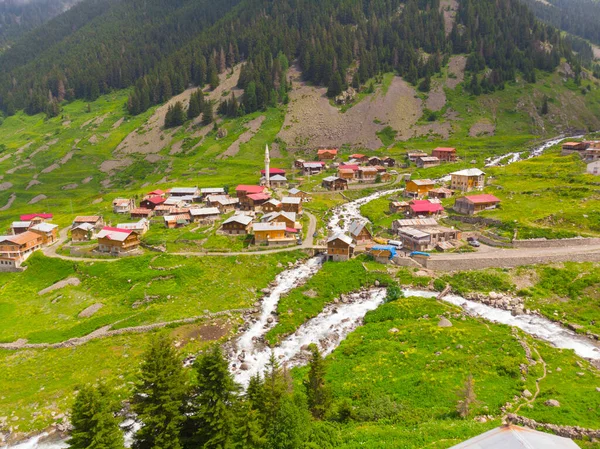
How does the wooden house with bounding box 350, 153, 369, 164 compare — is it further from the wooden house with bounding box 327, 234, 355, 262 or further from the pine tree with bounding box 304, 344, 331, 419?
the pine tree with bounding box 304, 344, 331, 419

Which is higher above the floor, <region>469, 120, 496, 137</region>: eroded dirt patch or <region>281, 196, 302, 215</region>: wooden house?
<region>281, 196, 302, 215</region>: wooden house

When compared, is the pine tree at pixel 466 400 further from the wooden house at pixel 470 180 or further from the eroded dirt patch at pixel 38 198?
the eroded dirt patch at pixel 38 198

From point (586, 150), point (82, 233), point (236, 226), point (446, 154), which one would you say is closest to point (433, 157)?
point (446, 154)

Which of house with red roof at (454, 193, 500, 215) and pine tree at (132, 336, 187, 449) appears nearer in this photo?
pine tree at (132, 336, 187, 449)

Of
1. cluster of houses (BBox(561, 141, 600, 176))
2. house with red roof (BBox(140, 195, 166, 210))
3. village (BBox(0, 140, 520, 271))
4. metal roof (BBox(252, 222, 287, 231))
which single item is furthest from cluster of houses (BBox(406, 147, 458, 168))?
house with red roof (BBox(140, 195, 166, 210))

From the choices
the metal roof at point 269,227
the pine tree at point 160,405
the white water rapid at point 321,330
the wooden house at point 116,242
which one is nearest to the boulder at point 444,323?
the white water rapid at point 321,330

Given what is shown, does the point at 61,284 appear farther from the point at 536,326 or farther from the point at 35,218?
the point at 536,326
